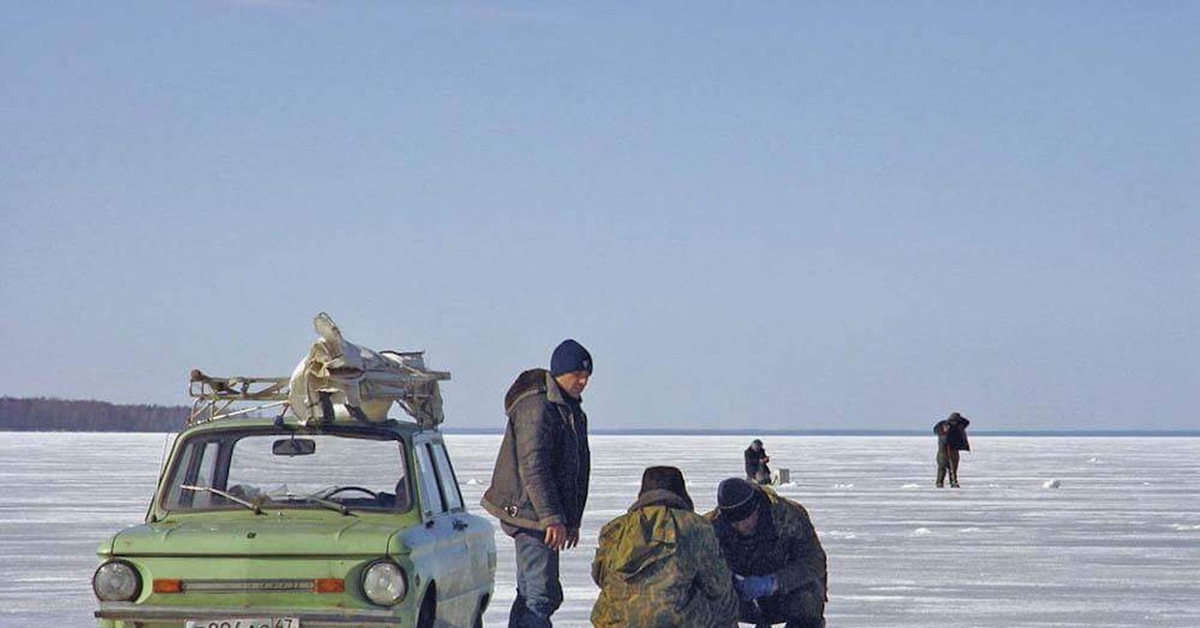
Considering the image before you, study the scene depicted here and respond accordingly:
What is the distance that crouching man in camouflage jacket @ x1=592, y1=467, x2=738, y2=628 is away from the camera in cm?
745

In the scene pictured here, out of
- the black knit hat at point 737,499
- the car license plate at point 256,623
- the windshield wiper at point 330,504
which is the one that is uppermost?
the black knit hat at point 737,499

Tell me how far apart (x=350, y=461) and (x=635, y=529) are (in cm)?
295

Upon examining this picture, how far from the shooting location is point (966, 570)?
57.6 ft

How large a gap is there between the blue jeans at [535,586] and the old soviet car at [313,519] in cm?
38

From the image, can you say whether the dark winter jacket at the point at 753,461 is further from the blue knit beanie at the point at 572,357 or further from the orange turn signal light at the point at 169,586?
the orange turn signal light at the point at 169,586

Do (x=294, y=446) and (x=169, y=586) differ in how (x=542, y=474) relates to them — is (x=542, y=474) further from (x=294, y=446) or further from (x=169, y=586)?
(x=169, y=586)

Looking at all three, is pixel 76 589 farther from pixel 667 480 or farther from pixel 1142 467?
pixel 1142 467

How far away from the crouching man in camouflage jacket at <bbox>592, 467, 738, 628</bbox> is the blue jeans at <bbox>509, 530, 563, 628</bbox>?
76.6 inches

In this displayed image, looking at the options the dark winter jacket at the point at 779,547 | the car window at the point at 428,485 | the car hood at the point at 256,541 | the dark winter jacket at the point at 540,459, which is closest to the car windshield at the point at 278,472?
the car window at the point at 428,485

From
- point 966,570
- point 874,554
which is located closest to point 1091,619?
point 966,570

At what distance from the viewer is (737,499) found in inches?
323

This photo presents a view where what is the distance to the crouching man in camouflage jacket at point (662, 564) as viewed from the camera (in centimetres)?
745

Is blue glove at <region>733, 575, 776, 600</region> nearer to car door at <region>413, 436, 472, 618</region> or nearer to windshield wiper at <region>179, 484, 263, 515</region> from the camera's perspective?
car door at <region>413, 436, 472, 618</region>

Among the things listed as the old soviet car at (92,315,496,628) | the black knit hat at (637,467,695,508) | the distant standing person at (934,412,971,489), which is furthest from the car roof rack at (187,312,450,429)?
the distant standing person at (934,412,971,489)
